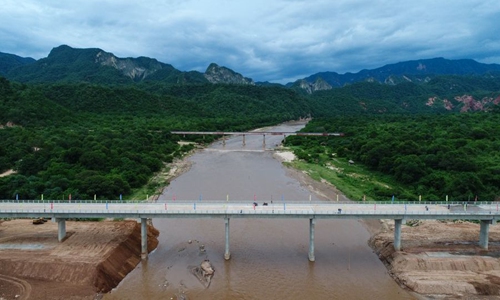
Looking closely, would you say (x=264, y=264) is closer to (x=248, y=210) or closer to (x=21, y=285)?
(x=248, y=210)

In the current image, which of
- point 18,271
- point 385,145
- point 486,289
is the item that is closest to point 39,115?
point 18,271

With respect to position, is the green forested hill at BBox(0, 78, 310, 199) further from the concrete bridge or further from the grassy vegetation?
the grassy vegetation

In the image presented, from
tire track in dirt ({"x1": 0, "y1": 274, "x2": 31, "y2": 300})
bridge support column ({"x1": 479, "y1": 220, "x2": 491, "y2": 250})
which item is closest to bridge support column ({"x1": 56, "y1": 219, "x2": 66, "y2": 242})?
tire track in dirt ({"x1": 0, "y1": 274, "x2": 31, "y2": 300})

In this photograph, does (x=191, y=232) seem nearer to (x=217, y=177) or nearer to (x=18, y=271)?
(x=18, y=271)

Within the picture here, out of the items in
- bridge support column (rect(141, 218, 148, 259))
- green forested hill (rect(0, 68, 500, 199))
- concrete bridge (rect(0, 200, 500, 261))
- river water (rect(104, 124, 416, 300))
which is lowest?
river water (rect(104, 124, 416, 300))

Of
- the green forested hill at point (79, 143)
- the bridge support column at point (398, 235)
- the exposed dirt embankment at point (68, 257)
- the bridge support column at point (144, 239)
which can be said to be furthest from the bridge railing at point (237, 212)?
the green forested hill at point (79, 143)

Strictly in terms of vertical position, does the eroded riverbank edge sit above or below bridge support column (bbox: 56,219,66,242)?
below
